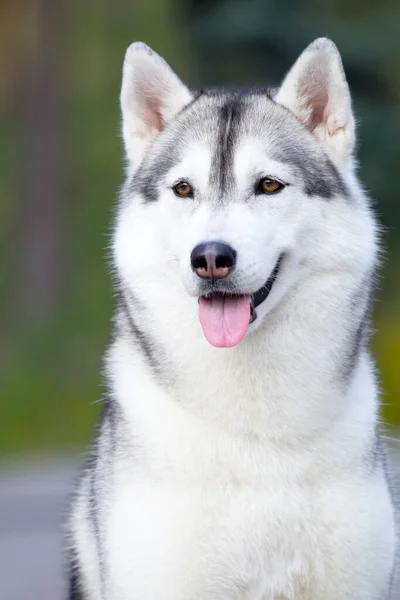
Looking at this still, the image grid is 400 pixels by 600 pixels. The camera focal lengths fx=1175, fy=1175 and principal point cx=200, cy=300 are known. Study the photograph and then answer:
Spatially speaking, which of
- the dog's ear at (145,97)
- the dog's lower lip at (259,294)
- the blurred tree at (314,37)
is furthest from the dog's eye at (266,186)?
the blurred tree at (314,37)

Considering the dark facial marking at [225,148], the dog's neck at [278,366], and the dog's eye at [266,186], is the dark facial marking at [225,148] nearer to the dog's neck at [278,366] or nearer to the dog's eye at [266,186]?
the dog's eye at [266,186]

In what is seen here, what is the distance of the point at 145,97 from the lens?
4605 millimetres

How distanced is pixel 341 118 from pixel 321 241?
0.52 m

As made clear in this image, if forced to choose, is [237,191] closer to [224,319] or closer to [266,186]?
[266,186]

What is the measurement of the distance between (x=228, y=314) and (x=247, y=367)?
0.28 metres

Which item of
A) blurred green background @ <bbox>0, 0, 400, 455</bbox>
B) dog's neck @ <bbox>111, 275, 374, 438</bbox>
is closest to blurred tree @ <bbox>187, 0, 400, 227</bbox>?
blurred green background @ <bbox>0, 0, 400, 455</bbox>

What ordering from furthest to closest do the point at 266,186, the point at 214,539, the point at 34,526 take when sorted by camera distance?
the point at 34,526 → the point at 266,186 → the point at 214,539

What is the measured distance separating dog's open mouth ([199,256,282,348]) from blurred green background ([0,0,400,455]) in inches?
193

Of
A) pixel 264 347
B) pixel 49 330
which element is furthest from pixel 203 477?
pixel 49 330

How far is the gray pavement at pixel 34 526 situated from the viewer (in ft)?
25.2

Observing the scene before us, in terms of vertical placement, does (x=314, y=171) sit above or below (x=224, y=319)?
above

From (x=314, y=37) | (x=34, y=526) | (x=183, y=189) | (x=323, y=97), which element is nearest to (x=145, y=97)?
(x=183, y=189)

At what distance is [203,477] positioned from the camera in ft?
13.5

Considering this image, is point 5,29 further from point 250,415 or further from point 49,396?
point 250,415
